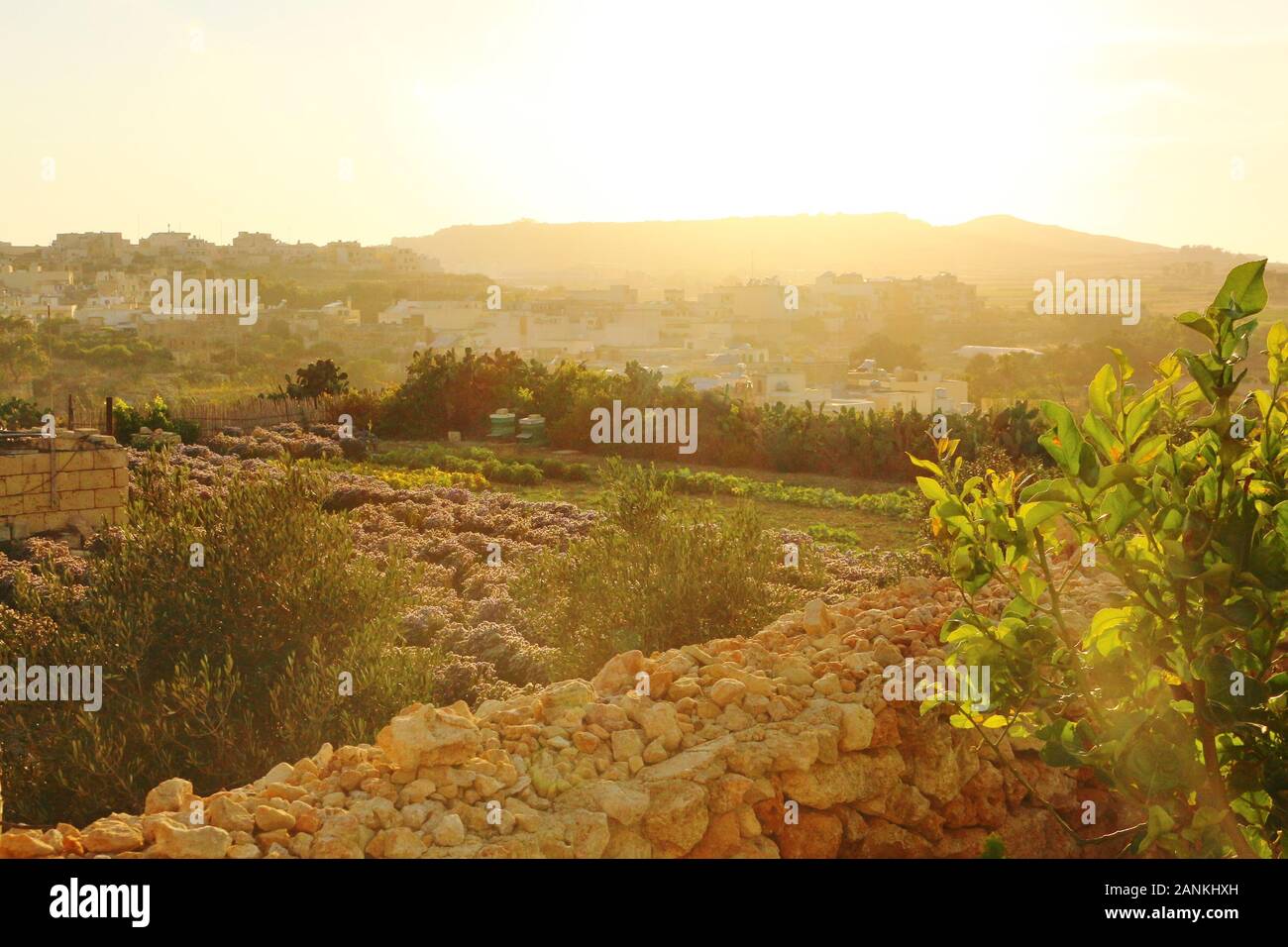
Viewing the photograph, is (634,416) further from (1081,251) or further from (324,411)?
(1081,251)

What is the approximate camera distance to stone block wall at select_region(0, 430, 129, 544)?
433 inches

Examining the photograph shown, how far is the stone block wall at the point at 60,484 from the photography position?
11.0 metres

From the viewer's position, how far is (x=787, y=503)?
1503cm

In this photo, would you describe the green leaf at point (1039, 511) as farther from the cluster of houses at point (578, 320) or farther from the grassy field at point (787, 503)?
the cluster of houses at point (578, 320)

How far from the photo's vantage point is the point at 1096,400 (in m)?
2.34

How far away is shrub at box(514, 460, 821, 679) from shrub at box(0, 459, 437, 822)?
3.35ft

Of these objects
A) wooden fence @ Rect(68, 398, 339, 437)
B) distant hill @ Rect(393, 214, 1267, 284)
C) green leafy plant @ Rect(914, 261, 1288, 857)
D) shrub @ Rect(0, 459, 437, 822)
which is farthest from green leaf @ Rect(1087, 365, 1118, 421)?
distant hill @ Rect(393, 214, 1267, 284)

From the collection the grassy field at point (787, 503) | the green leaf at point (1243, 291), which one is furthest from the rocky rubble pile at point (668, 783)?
the grassy field at point (787, 503)

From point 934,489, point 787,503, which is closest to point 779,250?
point 787,503

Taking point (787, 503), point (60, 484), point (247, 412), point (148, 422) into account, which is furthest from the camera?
point (247, 412)

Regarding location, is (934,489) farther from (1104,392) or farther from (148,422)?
(148,422)

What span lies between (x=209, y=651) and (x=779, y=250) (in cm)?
9821

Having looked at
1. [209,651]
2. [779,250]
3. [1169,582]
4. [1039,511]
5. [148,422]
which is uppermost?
[779,250]

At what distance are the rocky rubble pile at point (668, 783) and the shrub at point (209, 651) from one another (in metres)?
1.13
